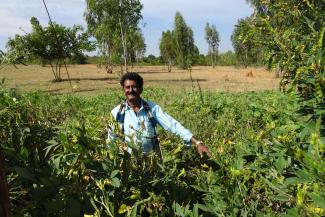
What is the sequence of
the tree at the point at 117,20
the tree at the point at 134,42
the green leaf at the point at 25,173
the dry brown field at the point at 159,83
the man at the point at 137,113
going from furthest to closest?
the tree at the point at 134,42, the tree at the point at 117,20, the dry brown field at the point at 159,83, the man at the point at 137,113, the green leaf at the point at 25,173

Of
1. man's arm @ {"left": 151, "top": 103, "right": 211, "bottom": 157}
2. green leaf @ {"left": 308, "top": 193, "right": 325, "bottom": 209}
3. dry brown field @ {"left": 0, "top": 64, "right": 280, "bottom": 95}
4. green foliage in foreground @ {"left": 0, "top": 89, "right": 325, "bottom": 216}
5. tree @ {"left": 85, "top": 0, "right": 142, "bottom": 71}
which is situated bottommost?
dry brown field @ {"left": 0, "top": 64, "right": 280, "bottom": 95}

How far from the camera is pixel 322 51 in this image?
1.53 m

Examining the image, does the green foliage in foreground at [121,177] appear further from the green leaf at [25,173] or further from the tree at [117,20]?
the tree at [117,20]

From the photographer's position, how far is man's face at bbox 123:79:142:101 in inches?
154

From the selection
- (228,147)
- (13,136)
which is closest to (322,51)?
(228,147)

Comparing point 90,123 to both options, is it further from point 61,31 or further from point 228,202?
point 61,31

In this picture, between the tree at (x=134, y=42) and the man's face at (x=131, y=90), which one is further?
the tree at (x=134, y=42)

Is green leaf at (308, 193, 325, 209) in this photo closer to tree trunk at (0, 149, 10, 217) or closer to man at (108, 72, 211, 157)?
tree trunk at (0, 149, 10, 217)

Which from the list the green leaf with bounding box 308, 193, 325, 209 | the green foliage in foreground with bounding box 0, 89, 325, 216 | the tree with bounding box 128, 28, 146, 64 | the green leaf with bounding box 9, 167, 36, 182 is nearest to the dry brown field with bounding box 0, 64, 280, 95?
the tree with bounding box 128, 28, 146, 64

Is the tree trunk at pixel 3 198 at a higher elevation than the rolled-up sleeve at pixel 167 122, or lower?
higher

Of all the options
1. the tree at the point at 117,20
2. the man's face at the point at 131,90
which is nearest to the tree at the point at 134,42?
the tree at the point at 117,20

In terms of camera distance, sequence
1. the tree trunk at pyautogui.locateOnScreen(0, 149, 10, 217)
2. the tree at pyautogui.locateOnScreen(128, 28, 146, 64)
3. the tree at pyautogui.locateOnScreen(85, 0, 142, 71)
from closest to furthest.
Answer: the tree trunk at pyautogui.locateOnScreen(0, 149, 10, 217)
the tree at pyautogui.locateOnScreen(85, 0, 142, 71)
the tree at pyautogui.locateOnScreen(128, 28, 146, 64)

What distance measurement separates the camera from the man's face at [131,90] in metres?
3.91

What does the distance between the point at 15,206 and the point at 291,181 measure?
3.04ft
